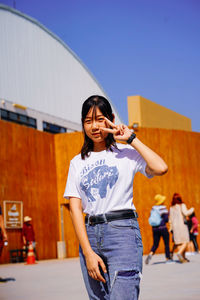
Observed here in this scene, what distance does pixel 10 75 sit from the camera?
27.8 m

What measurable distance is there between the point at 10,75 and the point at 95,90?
1055 centimetres

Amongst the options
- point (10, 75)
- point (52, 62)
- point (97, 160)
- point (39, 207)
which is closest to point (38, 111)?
point (10, 75)

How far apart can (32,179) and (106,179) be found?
17327mm

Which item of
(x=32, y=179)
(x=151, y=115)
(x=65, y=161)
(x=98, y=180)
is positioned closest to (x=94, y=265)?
(x=98, y=180)

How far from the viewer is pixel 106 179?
2793mm

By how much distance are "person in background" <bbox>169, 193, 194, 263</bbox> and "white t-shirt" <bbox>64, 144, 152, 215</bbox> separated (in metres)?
9.62

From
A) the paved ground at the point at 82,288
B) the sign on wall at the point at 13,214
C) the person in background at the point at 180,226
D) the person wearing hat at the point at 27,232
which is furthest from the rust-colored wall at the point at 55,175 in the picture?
the paved ground at the point at 82,288

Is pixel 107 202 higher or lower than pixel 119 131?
lower

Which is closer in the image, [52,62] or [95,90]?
[52,62]

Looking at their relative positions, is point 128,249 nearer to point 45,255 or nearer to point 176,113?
point 45,255

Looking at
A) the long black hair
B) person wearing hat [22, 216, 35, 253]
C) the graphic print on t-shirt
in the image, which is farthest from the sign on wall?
the graphic print on t-shirt

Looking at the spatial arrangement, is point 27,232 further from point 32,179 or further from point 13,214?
point 32,179

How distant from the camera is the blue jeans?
2.63 metres

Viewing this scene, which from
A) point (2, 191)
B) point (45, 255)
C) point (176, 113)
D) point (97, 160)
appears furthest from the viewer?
point (176, 113)
